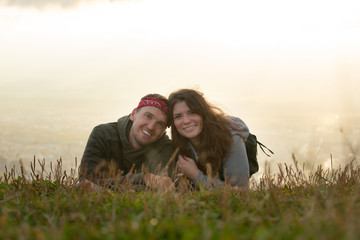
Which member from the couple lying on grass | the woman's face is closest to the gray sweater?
the couple lying on grass

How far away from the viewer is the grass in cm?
259

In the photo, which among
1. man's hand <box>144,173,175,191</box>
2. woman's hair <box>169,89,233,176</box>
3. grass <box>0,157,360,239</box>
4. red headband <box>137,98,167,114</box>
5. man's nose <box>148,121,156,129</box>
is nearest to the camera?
grass <box>0,157,360,239</box>

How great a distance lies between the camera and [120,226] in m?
2.64

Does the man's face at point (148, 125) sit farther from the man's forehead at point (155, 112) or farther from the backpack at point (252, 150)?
the backpack at point (252, 150)

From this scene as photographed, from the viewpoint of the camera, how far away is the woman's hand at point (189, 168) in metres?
6.48

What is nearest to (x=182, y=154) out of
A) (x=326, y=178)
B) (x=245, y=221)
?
(x=326, y=178)

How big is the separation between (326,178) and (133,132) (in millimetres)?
3501

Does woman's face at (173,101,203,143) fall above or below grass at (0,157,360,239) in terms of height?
above

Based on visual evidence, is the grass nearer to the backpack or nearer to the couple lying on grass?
the couple lying on grass

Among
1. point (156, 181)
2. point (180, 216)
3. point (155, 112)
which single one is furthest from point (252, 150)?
point (180, 216)

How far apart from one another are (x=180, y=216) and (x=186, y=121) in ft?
11.1

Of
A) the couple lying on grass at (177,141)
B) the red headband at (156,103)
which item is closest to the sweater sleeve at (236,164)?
the couple lying on grass at (177,141)

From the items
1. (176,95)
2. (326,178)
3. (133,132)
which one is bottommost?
(326,178)

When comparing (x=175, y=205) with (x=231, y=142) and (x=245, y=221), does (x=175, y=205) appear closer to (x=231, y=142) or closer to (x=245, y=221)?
(x=245, y=221)
